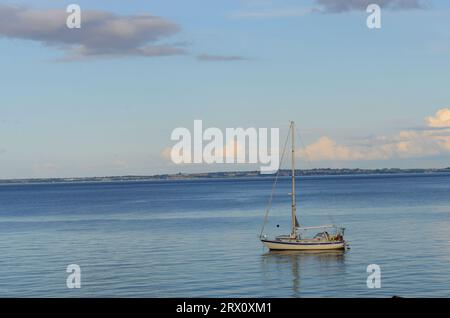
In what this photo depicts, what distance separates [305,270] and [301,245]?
44.5 ft

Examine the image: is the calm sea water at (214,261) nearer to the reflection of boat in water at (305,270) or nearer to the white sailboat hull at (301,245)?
the reflection of boat in water at (305,270)

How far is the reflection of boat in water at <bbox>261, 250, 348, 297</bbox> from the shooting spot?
187 ft

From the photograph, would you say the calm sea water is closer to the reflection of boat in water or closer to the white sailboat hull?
the reflection of boat in water

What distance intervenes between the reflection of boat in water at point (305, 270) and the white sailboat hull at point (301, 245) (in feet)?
1.62

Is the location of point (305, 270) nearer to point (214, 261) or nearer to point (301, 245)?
point (214, 261)

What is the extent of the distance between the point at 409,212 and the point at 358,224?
27.7m

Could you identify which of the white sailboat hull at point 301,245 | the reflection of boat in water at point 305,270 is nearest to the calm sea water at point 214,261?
the reflection of boat in water at point 305,270

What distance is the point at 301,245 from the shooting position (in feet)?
264

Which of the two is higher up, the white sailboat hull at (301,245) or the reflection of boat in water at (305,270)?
the white sailboat hull at (301,245)

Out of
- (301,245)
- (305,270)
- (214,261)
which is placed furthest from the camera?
(301,245)

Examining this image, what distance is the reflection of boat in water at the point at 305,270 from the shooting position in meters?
56.9

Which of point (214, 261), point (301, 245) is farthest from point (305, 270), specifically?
point (301, 245)
